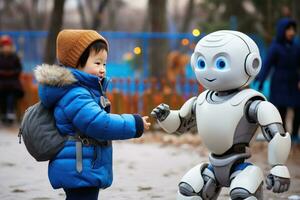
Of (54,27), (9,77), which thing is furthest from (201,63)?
(54,27)

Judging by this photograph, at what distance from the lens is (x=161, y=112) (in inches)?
207

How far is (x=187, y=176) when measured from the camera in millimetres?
5145

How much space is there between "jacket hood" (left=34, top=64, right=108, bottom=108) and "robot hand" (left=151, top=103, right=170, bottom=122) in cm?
85

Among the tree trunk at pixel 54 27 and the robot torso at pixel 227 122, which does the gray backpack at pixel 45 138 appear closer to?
the robot torso at pixel 227 122

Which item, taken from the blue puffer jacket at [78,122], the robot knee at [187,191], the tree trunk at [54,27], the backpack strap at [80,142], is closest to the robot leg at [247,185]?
the robot knee at [187,191]

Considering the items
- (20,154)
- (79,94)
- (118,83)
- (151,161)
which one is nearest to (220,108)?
(79,94)

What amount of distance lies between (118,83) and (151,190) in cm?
625

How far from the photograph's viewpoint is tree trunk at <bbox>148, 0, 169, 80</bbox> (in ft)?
50.0

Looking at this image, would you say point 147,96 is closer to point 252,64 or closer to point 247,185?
point 252,64

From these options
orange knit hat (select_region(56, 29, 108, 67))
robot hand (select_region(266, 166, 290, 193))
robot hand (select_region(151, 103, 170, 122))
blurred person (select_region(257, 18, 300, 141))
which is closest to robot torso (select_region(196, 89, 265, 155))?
robot hand (select_region(151, 103, 170, 122))

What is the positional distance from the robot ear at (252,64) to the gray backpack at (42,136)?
1.49 metres

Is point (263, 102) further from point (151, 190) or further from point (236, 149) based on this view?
point (151, 190)

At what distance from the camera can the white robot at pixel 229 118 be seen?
Result: 4.81 m

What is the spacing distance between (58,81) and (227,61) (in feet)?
4.36
